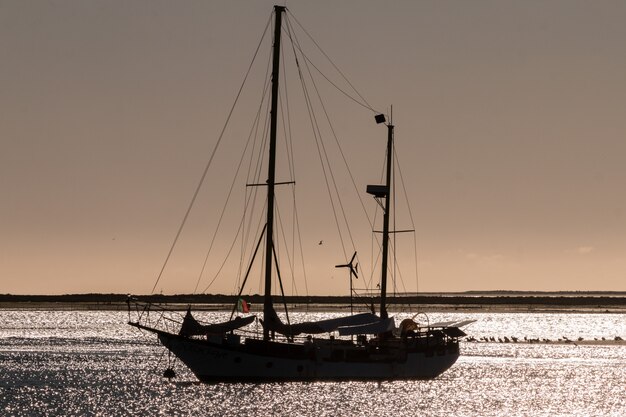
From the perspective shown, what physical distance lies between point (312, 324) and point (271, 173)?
10.3m

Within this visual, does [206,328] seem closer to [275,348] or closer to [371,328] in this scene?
[275,348]

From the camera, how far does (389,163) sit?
92.7 metres

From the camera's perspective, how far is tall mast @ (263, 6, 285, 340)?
75.9 m

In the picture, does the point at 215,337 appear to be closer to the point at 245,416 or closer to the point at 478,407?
the point at 245,416

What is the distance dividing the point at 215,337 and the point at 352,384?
13.1m

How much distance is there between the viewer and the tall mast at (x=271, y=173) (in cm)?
7588

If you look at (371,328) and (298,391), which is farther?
(371,328)

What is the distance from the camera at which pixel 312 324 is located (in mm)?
78625

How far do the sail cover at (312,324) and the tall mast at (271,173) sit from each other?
480 millimetres

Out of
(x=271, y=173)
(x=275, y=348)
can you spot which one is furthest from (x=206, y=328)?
(x=271, y=173)

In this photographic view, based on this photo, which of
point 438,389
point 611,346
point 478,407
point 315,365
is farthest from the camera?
point 611,346

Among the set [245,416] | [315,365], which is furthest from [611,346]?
[245,416]

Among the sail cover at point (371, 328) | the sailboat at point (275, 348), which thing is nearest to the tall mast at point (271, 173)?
the sailboat at point (275, 348)

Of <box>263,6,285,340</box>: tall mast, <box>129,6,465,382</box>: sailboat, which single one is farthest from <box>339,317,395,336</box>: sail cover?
<box>263,6,285,340</box>: tall mast
